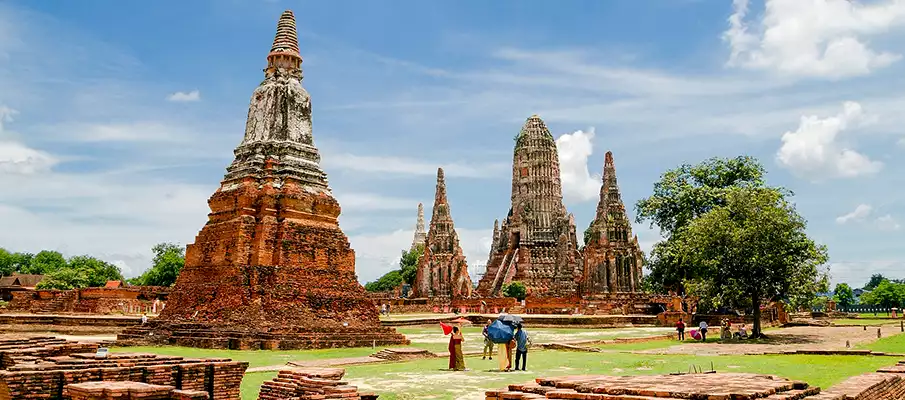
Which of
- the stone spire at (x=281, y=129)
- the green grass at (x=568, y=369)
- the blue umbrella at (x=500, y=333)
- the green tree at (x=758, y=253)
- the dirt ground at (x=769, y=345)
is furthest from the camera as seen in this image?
the green tree at (x=758, y=253)

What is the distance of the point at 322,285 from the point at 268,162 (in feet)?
13.6

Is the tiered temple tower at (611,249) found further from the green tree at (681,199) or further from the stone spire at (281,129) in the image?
the stone spire at (281,129)

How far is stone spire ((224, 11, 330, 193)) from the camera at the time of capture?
22.0 m

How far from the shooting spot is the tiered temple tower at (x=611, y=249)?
45.6 m

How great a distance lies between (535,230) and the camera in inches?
2694

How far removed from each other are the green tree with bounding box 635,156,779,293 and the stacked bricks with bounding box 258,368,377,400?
32.3 meters

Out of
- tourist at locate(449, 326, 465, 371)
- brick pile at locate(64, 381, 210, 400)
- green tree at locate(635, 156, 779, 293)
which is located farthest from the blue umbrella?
green tree at locate(635, 156, 779, 293)

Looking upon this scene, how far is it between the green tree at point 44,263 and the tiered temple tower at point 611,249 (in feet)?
208

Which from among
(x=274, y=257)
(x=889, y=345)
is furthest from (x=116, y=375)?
(x=889, y=345)

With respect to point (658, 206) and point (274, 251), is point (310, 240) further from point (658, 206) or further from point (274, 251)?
point (658, 206)

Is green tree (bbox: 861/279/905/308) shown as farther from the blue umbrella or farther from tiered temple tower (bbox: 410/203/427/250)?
the blue umbrella

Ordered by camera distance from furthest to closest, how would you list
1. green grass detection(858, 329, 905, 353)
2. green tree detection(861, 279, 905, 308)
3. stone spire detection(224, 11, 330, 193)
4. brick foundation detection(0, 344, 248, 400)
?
green tree detection(861, 279, 905, 308), stone spire detection(224, 11, 330, 193), green grass detection(858, 329, 905, 353), brick foundation detection(0, 344, 248, 400)

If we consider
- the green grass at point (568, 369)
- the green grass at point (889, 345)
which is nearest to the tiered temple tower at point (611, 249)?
the green grass at point (889, 345)

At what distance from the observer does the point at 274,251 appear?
2036 centimetres
